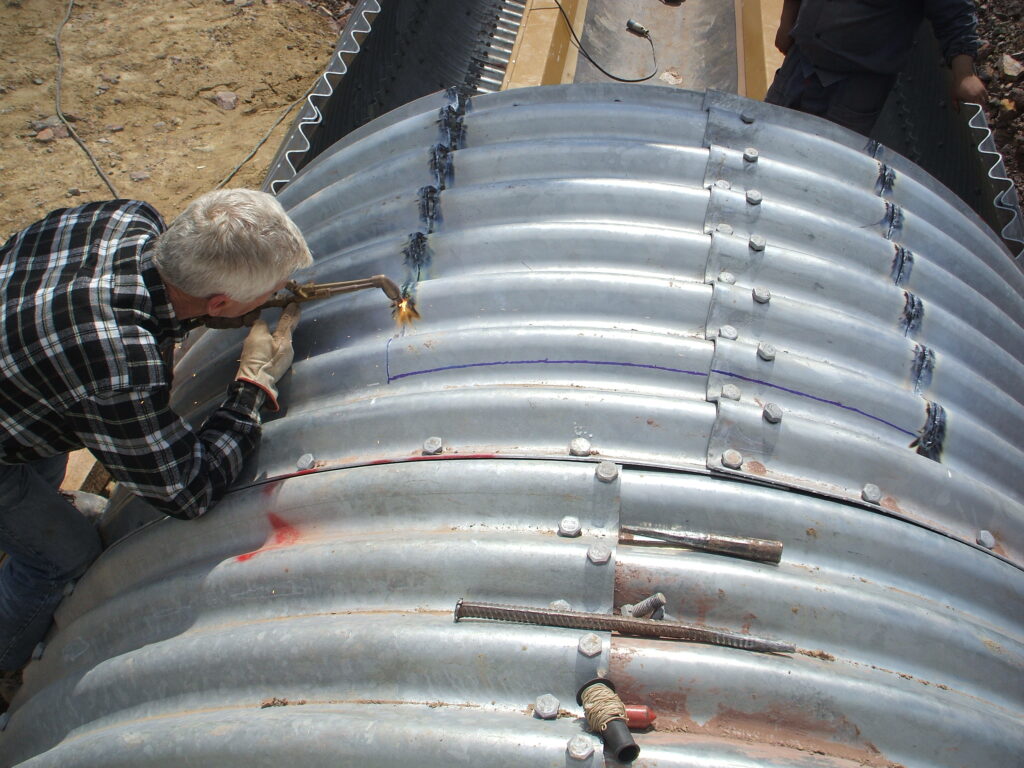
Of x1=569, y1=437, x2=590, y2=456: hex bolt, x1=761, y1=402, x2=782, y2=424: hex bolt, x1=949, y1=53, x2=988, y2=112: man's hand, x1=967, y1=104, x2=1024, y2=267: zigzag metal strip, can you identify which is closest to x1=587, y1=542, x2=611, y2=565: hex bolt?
x1=569, y1=437, x2=590, y2=456: hex bolt

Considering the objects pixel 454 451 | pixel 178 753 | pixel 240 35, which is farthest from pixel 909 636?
pixel 240 35

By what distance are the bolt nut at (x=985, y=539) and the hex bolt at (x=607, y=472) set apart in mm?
1144

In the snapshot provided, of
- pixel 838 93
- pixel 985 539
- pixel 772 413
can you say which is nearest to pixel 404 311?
pixel 772 413

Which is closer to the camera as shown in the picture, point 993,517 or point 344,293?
point 993,517

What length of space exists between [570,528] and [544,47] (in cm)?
481

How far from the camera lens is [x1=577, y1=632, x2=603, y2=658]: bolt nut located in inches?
66.9

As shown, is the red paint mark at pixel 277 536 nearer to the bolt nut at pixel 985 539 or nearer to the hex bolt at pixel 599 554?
the hex bolt at pixel 599 554

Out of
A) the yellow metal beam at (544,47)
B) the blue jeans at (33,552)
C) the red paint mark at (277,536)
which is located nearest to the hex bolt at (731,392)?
the red paint mark at (277,536)

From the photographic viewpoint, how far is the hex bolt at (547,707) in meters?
1.67

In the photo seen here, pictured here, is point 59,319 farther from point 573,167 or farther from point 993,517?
point 993,517

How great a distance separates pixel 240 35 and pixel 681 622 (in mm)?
8345

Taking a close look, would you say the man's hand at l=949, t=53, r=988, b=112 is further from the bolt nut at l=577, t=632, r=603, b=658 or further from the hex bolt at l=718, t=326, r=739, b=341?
the bolt nut at l=577, t=632, r=603, b=658

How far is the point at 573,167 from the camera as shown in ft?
9.80

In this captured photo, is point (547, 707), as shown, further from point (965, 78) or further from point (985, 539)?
point (965, 78)
